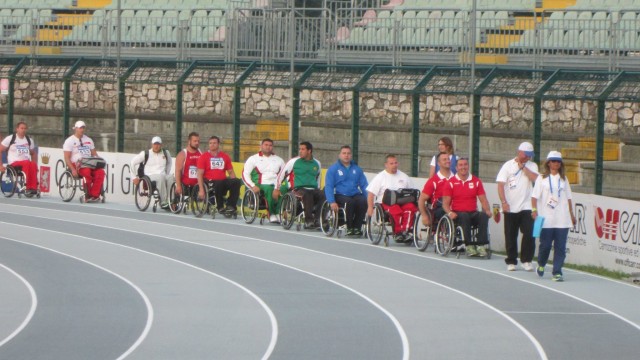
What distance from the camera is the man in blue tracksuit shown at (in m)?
21.8

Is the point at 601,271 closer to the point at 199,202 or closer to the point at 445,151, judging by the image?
the point at 445,151

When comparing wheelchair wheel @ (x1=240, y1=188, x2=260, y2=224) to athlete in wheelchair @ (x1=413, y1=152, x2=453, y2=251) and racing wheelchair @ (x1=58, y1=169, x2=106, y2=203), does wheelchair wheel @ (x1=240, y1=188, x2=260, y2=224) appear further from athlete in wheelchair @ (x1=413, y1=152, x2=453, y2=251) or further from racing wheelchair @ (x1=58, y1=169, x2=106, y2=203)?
racing wheelchair @ (x1=58, y1=169, x2=106, y2=203)

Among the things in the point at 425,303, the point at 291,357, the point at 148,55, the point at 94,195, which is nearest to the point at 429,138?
the point at 94,195

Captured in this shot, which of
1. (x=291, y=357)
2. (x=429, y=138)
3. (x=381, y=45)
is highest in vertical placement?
(x=381, y=45)

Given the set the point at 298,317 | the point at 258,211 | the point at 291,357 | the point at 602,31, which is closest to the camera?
the point at 291,357

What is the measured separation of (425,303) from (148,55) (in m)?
20.7

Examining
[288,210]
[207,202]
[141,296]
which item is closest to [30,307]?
[141,296]

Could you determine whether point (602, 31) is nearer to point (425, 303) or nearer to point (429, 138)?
point (429, 138)

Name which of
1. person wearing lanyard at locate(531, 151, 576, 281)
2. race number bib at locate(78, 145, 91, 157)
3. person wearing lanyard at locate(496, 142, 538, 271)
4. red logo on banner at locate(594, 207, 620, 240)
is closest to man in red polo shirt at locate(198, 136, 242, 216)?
race number bib at locate(78, 145, 91, 157)

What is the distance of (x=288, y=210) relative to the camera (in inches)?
904

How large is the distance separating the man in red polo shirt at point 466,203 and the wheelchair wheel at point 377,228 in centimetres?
158

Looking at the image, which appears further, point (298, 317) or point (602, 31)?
point (602, 31)

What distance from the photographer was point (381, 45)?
30.5 meters

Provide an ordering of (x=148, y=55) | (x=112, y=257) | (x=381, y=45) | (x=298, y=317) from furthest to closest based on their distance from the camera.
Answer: (x=148, y=55) → (x=381, y=45) → (x=112, y=257) → (x=298, y=317)
